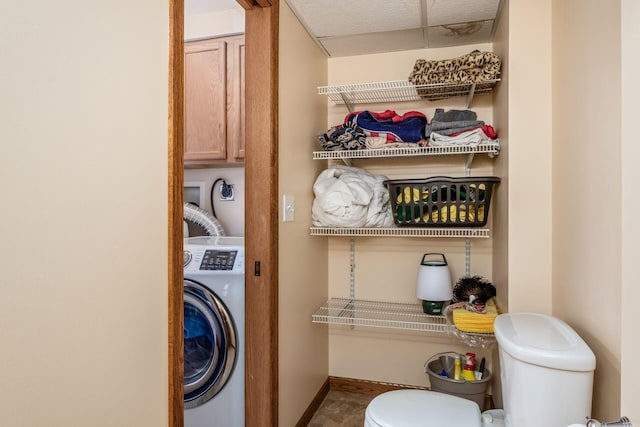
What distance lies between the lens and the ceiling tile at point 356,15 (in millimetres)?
1885

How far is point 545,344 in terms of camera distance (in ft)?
3.80

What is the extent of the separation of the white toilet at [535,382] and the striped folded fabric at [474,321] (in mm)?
438

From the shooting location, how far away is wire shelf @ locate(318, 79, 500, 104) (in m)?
2.11

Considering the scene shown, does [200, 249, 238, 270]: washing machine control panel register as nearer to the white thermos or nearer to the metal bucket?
the white thermos

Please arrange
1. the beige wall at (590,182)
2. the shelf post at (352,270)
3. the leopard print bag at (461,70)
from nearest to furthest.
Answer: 1. the beige wall at (590,182)
2. the leopard print bag at (461,70)
3. the shelf post at (352,270)

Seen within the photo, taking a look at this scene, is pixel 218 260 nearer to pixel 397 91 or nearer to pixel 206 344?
pixel 206 344

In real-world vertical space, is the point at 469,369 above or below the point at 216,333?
below

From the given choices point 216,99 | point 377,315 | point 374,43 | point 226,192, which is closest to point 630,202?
point 377,315

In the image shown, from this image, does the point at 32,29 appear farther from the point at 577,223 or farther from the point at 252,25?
the point at 577,223

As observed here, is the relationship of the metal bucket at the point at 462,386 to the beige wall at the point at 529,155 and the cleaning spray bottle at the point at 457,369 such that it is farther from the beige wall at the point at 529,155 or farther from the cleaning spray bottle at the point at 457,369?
the beige wall at the point at 529,155

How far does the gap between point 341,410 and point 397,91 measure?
6.11 feet

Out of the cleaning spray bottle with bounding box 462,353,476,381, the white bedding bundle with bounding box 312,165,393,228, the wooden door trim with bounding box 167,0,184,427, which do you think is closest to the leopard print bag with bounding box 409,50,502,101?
the white bedding bundle with bounding box 312,165,393,228

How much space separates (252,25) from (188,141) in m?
0.82

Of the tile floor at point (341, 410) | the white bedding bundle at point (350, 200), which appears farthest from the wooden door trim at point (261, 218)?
the tile floor at point (341, 410)
